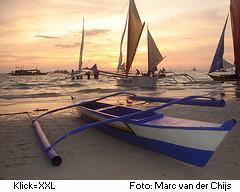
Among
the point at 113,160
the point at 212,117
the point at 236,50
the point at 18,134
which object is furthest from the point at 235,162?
the point at 236,50

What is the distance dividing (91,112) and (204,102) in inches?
125

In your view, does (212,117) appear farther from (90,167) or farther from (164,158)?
(90,167)

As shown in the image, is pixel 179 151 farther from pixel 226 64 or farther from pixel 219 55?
pixel 226 64

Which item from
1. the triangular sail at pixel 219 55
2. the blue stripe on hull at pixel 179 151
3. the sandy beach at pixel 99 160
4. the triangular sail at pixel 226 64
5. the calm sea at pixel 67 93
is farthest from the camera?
the triangular sail at pixel 226 64

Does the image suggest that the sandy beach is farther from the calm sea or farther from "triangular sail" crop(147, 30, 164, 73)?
"triangular sail" crop(147, 30, 164, 73)

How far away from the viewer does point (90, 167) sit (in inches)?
205

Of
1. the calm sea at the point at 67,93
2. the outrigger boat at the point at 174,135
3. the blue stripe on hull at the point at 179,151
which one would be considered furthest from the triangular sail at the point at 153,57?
the blue stripe on hull at the point at 179,151

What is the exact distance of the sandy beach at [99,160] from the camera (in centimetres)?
485

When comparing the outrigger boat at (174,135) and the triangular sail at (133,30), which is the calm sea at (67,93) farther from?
the outrigger boat at (174,135)

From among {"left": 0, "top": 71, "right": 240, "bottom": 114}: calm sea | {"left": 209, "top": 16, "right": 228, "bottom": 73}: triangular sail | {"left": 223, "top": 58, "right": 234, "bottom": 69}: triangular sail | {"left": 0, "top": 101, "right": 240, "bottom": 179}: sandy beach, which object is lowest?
{"left": 0, "top": 101, "right": 240, "bottom": 179}: sandy beach

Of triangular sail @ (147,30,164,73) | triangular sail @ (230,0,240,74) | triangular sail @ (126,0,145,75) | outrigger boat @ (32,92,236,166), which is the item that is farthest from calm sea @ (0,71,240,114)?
outrigger boat @ (32,92,236,166)

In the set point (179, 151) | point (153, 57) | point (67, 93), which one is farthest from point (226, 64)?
point (179, 151)

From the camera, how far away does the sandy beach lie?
4.85m

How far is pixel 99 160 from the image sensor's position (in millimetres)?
5562
